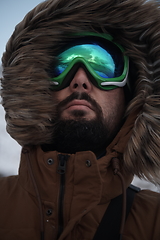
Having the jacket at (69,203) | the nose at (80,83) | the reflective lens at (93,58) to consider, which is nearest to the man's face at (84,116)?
the nose at (80,83)

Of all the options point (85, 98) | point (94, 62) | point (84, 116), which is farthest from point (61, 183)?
point (94, 62)

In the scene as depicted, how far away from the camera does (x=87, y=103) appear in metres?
1.49

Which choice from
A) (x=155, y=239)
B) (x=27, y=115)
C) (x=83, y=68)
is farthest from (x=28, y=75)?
(x=155, y=239)

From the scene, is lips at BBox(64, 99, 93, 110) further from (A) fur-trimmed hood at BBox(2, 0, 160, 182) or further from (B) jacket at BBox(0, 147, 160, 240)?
(B) jacket at BBox(0, 147, 160, 240)

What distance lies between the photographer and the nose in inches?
60.4

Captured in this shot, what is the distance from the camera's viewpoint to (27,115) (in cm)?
150

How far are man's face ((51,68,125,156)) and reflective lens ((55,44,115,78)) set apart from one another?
0.12 m

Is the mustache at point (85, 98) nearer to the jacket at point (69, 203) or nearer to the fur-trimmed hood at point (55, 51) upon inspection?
the fur-trimmed hood at point (55, 51)

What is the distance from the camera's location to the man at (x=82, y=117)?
3.81ft

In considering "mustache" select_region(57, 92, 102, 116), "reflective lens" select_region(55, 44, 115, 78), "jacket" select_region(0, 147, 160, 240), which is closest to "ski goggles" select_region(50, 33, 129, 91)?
"reflective lens" select_region(55, 44, 115, 78)

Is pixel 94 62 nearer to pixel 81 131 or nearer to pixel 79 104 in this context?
pixel 79 104

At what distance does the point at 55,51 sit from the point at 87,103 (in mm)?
583

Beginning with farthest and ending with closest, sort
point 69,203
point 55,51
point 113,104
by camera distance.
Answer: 1. point 55,51
2. point 113,104
3. point 69,203

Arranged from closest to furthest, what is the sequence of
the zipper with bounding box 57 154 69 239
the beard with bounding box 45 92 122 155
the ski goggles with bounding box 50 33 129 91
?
the zipper with bounding box 57 154 69 239 < the beard with bounding box 45 92 122 155 < the ski goggles with bounding box 50 33 129 91
